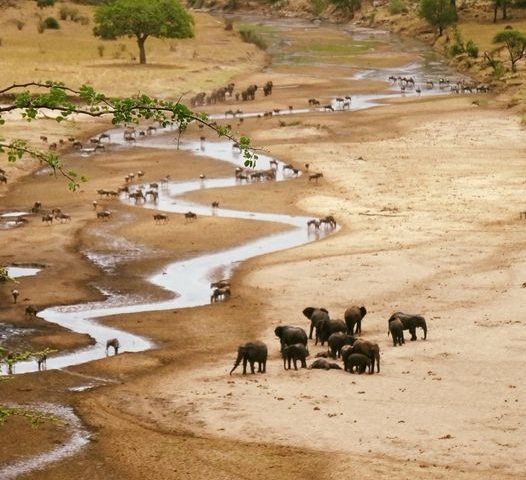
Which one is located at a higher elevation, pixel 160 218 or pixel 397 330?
pixel 397 330

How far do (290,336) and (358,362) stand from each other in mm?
2151

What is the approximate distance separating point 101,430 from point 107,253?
15.4 meters

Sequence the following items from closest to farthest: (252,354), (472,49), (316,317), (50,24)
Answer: (252,354) → (316,317) → (472,49) → (50,24)

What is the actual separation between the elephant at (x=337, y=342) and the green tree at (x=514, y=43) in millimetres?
61350

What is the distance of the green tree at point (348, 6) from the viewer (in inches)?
5369

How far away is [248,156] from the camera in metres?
11.5

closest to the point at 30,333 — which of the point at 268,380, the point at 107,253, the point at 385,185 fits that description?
the point at 268,380

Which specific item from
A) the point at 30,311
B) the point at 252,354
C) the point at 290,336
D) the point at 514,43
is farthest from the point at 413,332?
the point at 514,43

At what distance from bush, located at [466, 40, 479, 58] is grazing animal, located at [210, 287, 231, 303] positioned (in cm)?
6506

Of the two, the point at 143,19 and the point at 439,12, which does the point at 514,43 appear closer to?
the point at 143,19

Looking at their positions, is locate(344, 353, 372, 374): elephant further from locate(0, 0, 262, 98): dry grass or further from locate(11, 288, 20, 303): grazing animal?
locate(0, 0, 262, 98): dry grass

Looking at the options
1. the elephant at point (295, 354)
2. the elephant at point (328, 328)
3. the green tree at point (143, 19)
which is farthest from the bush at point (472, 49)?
the elephant at point (295, 354)

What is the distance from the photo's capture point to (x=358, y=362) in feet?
71.3

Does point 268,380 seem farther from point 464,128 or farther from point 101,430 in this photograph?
point 464,128
